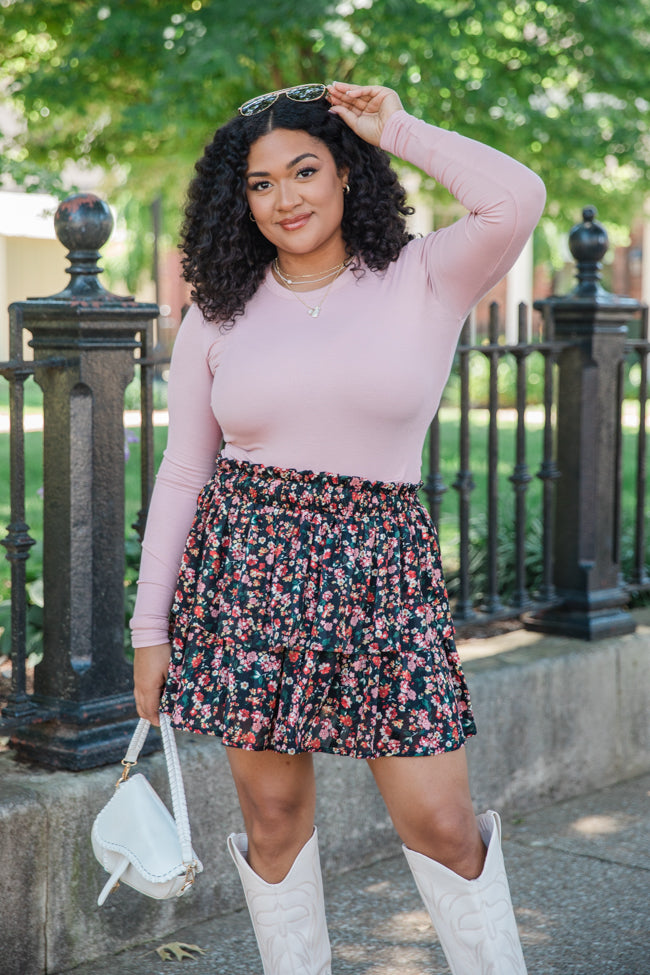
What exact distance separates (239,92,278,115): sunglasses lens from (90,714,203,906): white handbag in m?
1.18

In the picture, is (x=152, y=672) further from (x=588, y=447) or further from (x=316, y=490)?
(x=588, y=447)

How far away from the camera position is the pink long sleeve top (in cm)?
207

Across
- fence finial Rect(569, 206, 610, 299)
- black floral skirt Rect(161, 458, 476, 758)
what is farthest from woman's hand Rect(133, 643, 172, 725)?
fence finial Rect(569, 206, 610, 299)

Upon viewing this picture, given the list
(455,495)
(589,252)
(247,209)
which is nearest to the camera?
(247,209)

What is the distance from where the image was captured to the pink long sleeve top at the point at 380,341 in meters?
2.07

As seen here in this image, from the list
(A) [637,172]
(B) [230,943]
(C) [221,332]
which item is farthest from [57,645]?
(A) [637,172]

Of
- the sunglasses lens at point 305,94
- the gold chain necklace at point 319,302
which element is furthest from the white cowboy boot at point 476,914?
the sunglasses lens at point 305,94

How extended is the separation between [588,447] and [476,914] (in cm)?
225

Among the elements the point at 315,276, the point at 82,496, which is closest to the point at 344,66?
the point at 82,496

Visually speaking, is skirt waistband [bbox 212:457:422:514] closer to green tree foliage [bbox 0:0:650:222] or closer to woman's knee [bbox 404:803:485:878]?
woman's knee [bbox 404:803:485:878]

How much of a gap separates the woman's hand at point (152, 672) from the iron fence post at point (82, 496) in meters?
0.62

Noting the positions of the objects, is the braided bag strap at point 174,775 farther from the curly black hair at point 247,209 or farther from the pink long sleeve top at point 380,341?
the curly black hair at point 247,209

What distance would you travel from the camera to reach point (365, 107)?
222cm

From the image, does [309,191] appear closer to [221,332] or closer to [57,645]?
[221,332]
